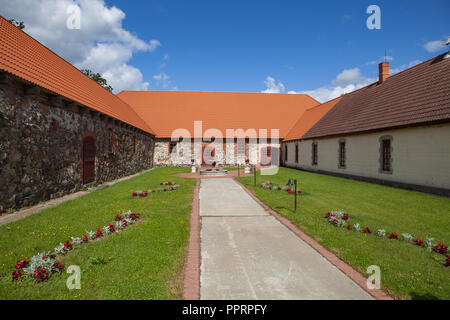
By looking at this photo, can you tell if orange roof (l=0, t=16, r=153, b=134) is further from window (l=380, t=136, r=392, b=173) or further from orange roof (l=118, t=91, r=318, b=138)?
window (l=380, t=136, r=392, b=173)

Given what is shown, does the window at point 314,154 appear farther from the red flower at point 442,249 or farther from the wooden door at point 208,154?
the red flower at point 442,249

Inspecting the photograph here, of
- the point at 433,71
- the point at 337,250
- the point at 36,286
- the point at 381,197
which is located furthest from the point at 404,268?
the point at 433,71

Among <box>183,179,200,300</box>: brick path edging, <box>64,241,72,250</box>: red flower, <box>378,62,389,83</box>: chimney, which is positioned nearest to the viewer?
<box>183,179,200,300</box>: brick path edging

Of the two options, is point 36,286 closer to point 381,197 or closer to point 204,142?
Answer: point 381,197

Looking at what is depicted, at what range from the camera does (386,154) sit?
13664mm

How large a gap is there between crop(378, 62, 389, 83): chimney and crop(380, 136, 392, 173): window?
717 centimetres

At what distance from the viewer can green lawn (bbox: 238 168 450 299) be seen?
3.64m

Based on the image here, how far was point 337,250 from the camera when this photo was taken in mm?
4672

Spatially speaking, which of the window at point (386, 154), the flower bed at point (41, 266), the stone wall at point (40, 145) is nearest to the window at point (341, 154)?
the window at point (386, 154)

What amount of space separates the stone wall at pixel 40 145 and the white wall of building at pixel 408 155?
52.7 feet

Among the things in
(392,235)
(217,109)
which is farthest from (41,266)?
(217,109)

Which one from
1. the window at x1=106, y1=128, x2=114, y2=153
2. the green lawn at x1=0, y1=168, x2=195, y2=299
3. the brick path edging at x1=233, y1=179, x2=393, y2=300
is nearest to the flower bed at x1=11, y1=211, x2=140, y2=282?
the green lawn at x1=0, y1=168, x2=195, y2=299

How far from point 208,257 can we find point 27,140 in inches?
290

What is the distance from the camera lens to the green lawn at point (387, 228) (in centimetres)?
364
